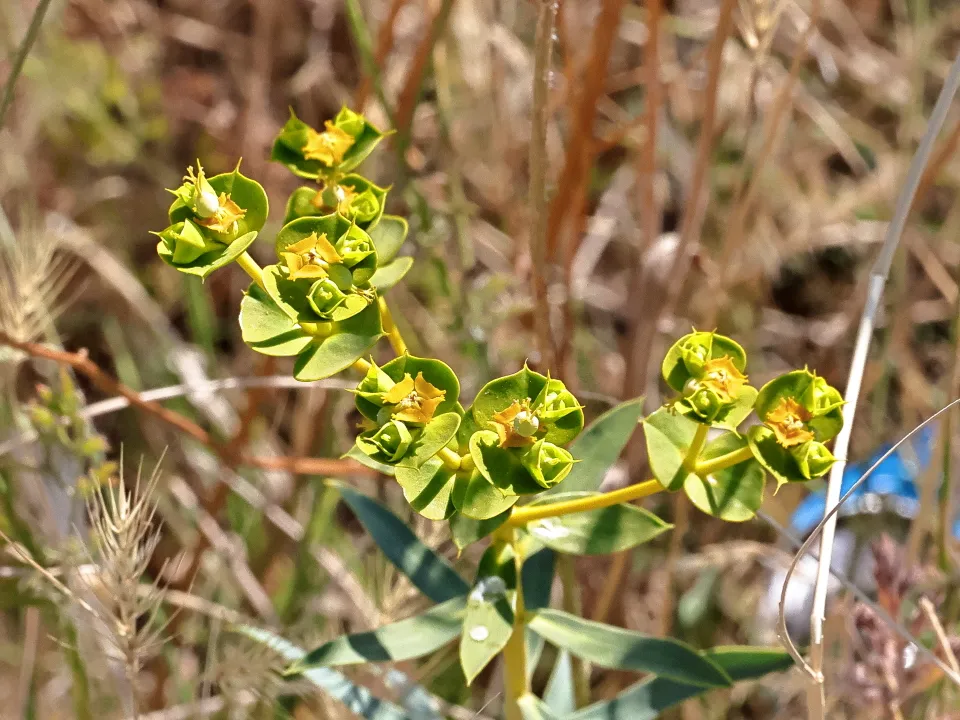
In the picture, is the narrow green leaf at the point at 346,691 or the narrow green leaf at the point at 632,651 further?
the narrow green leaf at the point at 346,691

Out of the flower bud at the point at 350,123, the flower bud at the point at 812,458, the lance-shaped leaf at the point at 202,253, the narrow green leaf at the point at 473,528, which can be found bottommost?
the narrow green leaf at the point at 473,528

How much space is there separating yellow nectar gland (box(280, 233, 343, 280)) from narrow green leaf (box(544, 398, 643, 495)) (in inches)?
14.6

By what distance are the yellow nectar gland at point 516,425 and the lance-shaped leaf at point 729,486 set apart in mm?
183

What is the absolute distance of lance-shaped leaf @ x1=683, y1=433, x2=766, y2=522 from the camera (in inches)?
32.9

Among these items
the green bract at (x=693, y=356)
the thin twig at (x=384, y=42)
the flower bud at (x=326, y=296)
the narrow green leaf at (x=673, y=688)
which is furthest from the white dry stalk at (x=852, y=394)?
the thin twig at (x=384, y=42)

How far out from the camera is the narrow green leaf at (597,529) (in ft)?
2.94

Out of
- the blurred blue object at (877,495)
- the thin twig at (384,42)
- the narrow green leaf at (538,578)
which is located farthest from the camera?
the blurred blue object at (877,495)

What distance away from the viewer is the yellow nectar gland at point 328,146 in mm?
912

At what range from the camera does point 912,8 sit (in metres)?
2.18

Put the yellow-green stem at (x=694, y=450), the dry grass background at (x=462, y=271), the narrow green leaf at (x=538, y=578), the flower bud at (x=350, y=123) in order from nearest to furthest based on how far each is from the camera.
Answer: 1. the yellow-green stem at (x=694, y=450)
2. the flower bud at (x=350, y=123)
3. the narrow green leaf at (x=538, y=578)
4. the dry grass background at (x=462, y=271)

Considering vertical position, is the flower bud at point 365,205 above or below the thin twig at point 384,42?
below

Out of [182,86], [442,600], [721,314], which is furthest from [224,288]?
[442,600]

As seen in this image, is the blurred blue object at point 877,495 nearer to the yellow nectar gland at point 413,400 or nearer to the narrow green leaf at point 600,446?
the narrow green leaf at point 600,446

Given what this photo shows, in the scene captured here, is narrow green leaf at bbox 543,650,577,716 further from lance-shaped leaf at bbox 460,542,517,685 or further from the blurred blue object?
the blurred blue object
